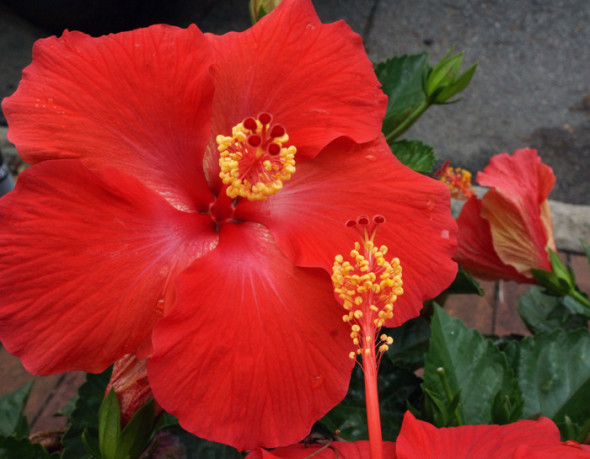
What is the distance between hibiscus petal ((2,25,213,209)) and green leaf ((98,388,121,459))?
0.21 metres

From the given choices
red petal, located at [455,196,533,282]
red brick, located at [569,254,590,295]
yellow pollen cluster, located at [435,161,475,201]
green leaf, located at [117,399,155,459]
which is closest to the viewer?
green leaf, located at [117,399,155,459]

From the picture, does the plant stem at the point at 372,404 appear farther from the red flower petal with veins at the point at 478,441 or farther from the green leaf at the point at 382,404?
the green leaf at the point at 382,404

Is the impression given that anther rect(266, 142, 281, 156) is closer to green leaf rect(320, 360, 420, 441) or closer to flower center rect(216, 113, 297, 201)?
flower center rect(216, 113, 297, 201)

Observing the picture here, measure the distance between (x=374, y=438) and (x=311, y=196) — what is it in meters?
0.25

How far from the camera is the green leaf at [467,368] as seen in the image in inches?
29.8

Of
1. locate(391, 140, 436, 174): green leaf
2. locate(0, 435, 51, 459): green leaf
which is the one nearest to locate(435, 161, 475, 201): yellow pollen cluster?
locate(391, 140, 436, 174): green leaf

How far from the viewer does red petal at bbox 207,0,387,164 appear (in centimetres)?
65

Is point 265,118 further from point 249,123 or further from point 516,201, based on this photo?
point 516,201

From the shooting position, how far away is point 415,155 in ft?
3.06

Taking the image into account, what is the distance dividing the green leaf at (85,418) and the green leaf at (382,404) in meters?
0.28

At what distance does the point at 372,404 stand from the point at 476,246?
430mm

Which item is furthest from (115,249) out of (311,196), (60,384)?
(60,384)

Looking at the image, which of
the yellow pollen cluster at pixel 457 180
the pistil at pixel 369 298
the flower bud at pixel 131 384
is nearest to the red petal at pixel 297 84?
the pistil at pixel 369 298

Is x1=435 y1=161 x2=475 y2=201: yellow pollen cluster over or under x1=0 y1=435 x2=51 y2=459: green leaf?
over
